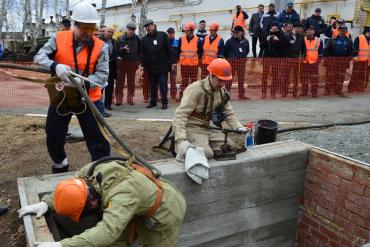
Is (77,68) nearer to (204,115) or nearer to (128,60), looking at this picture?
(204,115)

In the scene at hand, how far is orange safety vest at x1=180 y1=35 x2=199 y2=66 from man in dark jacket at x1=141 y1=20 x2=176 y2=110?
88cm

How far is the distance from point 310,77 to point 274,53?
112 cm

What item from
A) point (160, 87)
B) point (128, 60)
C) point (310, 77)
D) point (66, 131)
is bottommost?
point (66, 131)

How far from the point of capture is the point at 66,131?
14.3 feet

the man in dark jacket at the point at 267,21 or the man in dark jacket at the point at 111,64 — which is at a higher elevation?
the man in dark jacket at the point at 267,21

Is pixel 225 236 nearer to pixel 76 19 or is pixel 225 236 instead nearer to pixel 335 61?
pixel 76 19

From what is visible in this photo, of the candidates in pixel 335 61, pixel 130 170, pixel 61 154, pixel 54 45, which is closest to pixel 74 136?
pixel 61 154

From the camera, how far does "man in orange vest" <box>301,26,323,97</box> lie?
1002cm

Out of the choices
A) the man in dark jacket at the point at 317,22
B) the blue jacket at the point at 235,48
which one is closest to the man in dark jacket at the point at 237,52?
the blue jacket at the point at 235,48

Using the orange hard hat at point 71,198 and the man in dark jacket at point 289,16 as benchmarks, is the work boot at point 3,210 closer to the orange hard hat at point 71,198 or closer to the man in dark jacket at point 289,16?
the orange hard hat at point 71,198

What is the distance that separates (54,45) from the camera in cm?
410

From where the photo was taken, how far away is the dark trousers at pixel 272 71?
32.8 feet

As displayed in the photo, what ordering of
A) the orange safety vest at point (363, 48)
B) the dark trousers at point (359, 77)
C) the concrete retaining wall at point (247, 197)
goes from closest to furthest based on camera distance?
1. the concrete retaining wall at point (247, 197)
2. the orange safety vest at point (363, 48)
3. the dark trousers at point (359, 77)

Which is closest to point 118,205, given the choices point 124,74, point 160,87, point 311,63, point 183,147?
point 183,147
